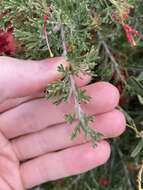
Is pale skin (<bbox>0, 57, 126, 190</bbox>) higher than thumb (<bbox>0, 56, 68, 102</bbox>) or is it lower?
lower

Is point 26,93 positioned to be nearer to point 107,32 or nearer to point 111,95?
point 111,95

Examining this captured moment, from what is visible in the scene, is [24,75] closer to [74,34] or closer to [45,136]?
[74,34]

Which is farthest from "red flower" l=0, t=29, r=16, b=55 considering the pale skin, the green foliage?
the pale skin

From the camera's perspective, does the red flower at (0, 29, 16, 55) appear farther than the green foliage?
Yes

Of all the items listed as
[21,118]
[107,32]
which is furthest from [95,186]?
[107,32]

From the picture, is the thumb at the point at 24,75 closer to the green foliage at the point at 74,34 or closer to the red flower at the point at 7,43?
the green foliage at the point at 74,34

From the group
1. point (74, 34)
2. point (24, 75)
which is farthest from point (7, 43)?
point (74, 34)

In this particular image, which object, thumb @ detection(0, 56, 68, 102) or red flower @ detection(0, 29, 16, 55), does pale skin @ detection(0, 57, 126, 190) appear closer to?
thumb @ detection(0, 56, 68, 102)

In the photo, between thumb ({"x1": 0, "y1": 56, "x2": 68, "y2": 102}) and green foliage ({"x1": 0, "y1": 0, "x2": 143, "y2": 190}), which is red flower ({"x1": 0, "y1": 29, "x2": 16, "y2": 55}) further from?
thumb ({"x1": 0, "y1": 56, "x2": 68, "y2": 102})
